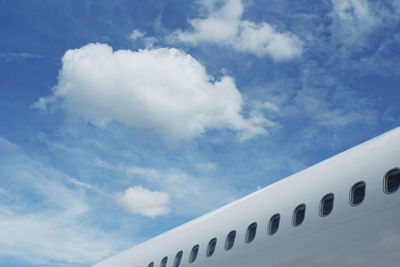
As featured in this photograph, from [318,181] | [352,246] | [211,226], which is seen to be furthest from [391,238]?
[211,226]

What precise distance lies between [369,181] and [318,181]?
2.16m

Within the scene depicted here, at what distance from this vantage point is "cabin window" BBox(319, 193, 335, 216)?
1212 centimetres

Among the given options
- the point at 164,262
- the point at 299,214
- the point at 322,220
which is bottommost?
the point at 322,220

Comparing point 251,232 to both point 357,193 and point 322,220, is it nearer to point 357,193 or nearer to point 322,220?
point 322,220

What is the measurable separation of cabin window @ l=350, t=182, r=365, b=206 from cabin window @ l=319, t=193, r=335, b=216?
637 mm

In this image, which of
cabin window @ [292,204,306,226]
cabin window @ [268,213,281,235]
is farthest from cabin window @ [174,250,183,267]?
cabin window @ [292,204,306,226]

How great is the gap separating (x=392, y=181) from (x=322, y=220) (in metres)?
2.09

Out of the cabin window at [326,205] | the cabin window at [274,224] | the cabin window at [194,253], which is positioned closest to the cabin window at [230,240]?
the cabin window at [274,224]

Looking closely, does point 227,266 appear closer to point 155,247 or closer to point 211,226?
point 211,226

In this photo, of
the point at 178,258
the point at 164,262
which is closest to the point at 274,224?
the point at 178,258

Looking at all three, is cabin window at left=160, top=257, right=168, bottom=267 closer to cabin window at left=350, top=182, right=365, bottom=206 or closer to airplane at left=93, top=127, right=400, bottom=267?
airplane at left=93, top=127, right=400, bottom=267

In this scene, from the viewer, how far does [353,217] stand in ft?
36.6

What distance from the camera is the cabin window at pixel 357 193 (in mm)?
11320

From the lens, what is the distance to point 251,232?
1482cm
